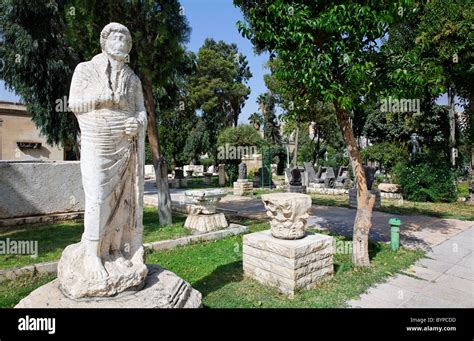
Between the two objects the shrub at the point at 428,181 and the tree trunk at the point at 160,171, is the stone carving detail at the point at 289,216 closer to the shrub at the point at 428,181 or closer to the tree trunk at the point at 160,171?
the tree trunk at the point at 160,171

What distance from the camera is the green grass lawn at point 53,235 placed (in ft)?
18.6

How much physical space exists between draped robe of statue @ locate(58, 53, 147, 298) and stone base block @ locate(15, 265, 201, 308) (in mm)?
70

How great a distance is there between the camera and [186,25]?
8.14 meters

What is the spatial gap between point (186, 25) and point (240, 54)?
2668 cm

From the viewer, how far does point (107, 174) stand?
2.76m

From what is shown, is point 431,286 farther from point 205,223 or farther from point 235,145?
point 235,145

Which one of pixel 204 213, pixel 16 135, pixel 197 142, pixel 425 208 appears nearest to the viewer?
pixel 204 213

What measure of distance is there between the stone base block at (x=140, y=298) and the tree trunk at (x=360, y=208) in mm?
3149

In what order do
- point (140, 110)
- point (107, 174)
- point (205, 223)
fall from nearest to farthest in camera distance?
point (107, 174)
point (140, 110)
point (205, 223)

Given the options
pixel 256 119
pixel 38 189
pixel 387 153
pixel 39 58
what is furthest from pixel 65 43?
pixel 256 119

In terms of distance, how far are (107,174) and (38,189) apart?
7822 mm

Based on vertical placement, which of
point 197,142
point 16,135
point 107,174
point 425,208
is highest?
point 16,135
